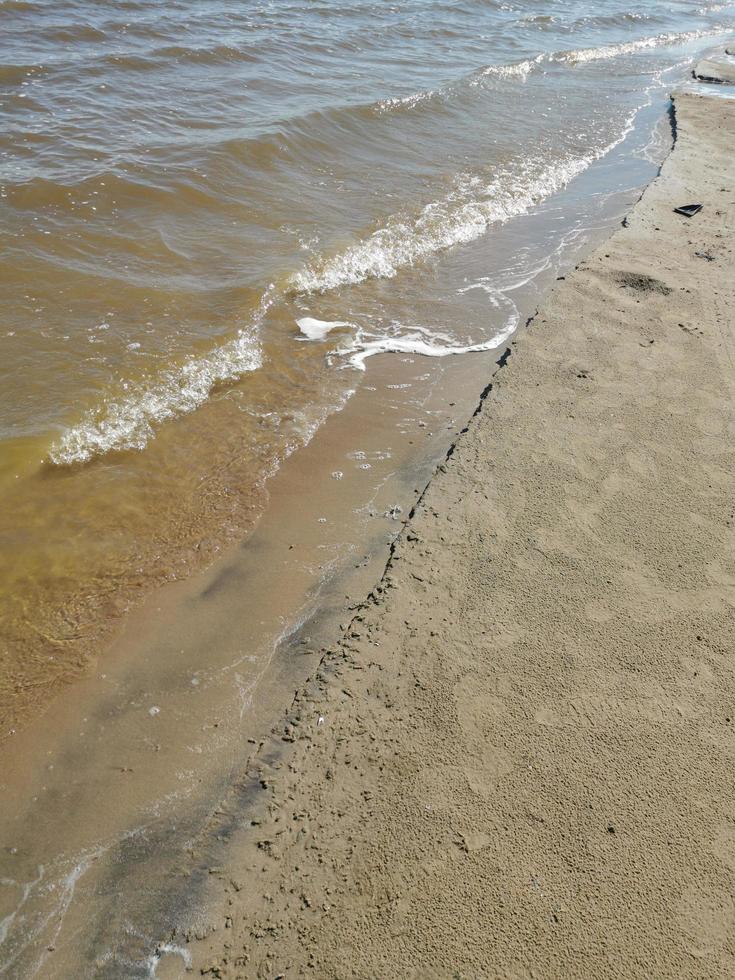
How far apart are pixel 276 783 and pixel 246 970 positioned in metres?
0.64

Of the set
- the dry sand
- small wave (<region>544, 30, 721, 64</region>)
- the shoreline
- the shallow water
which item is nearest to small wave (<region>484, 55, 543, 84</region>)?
the shallow water

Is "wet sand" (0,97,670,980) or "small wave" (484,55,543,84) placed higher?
"small wave" (484,55,543,84)

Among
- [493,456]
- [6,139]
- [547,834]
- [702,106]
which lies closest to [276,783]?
[547,834]

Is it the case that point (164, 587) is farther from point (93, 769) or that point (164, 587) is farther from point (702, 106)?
point (702, 106)

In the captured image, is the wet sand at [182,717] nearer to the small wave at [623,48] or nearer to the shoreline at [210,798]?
the shoreline at [210,798]

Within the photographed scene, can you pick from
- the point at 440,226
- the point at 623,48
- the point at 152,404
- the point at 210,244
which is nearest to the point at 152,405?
the point at 152,404

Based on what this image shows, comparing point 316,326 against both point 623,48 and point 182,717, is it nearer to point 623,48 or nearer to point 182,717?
point 182,717

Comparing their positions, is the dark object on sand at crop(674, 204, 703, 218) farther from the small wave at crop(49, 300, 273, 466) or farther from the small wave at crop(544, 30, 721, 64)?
the small wave at crop(544, 30, 721, 64)

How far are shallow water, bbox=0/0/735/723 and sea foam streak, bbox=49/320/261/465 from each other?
0.02m

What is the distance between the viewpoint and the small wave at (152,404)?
4.68m

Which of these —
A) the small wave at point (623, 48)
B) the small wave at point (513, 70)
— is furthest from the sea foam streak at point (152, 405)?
the small wave at point (623, 48)

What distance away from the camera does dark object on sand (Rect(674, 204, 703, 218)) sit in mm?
7742

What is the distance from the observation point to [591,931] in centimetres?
234

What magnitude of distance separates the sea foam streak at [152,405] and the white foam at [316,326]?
49 cm
